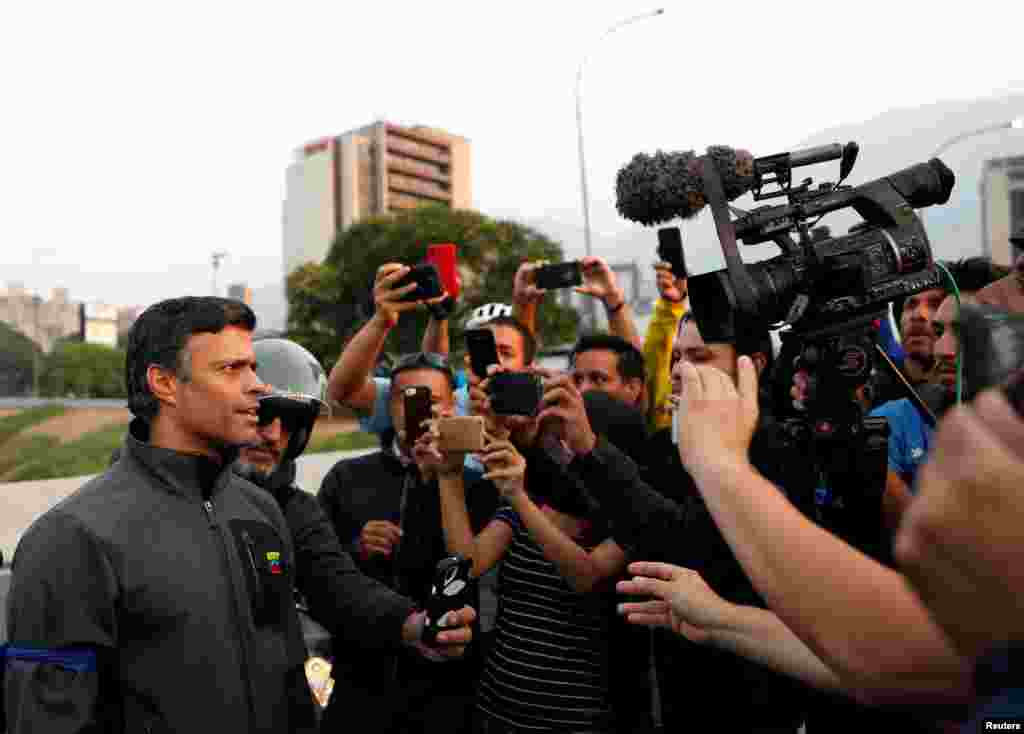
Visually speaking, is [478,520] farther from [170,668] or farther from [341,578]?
[170,668]

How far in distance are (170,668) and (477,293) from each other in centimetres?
4476

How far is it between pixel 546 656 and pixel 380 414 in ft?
5.70

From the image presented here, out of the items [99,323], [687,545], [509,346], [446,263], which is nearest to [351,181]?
[99,323]

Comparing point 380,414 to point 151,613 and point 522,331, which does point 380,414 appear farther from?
point 151,613

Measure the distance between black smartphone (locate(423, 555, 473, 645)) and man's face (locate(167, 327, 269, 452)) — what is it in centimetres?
65

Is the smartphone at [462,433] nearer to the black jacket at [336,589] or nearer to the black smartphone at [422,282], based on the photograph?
the black jacket at [336,589]

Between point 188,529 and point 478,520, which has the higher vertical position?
point 188,529

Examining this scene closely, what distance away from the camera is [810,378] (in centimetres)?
199

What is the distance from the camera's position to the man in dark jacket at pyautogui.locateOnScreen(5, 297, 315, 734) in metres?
1.92

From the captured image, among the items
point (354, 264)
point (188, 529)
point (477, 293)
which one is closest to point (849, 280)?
point (188, 529)

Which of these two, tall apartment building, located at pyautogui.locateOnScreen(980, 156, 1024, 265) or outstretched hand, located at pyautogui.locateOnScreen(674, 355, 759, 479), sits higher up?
tall apartment building, located at pyautogui.locateOnScreen(980, 156, 1024, 265)

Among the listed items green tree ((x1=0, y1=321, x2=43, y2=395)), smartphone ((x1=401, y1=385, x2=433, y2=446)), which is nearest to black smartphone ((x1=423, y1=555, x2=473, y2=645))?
smartphone ((x1=401, y1=385, x2=433, y2=446))

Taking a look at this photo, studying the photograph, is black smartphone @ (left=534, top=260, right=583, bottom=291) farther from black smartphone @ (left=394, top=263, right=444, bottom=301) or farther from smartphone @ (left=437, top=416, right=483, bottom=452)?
smartphone @ (left=437, top=416, right=483, bottom=452)

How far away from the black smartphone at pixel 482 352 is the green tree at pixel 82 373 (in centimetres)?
4856
